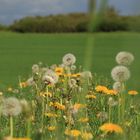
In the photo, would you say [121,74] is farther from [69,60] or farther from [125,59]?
[69,60]

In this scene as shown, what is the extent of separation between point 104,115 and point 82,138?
0.68 m

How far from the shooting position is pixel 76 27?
45094 mm

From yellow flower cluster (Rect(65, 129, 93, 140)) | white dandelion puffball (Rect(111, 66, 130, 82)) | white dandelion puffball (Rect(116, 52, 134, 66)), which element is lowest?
yellow flower cluster (Rect(65, 129, 93, 140))

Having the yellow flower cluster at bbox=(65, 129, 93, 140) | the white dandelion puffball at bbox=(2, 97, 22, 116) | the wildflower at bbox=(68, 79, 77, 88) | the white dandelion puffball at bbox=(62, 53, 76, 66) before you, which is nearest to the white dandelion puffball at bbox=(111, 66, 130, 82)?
the yellow flower cluster at bbox=(65, 129, 93, 140)

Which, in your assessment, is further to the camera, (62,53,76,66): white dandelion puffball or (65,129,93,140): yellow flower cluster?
(62,53,76,66): white dandelion puffball

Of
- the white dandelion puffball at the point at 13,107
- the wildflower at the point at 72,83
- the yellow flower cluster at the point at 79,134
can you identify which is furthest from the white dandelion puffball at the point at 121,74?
the wildflower at the point at 72,83

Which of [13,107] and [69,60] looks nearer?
[13,107]

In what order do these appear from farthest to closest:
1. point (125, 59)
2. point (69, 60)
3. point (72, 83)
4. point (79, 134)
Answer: point (69, 60), point (72, 83), point (125, 59), point (79, 134)

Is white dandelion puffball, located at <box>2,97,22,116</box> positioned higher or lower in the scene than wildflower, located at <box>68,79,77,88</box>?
higher

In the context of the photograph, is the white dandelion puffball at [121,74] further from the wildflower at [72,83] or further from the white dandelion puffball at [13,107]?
the wildflower at [72,83]

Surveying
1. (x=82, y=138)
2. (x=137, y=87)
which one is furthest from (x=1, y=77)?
(x=82, y=138)

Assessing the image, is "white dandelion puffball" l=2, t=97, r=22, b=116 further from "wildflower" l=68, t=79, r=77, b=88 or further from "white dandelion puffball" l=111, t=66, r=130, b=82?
"wildflower" l=68, t=79, r=77, b=88

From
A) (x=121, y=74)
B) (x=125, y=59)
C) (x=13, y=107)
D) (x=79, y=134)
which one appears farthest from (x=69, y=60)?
(x=13, y=107)

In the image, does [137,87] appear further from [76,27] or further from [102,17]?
[76,27]
